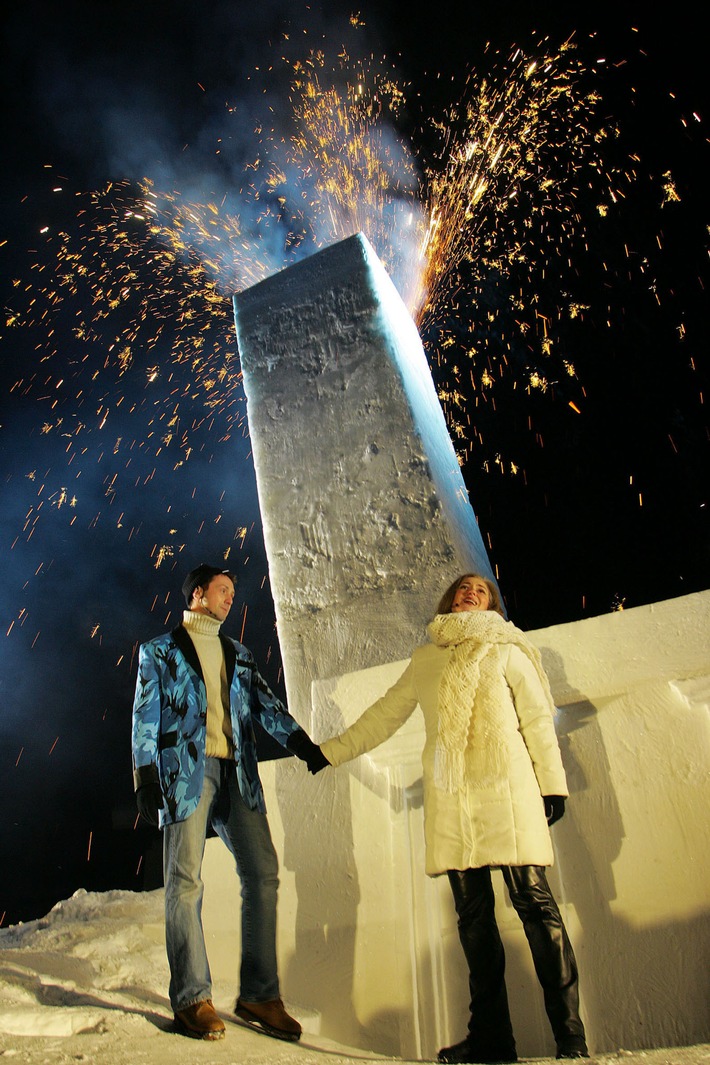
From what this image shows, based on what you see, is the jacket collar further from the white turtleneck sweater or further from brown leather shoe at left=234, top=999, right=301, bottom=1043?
brown leather shoe at left=234, top=999, right=301, bottom=1043

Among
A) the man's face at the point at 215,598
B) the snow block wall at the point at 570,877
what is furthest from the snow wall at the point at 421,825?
the man's face at the point at 215,598

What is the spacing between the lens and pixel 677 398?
13125mm

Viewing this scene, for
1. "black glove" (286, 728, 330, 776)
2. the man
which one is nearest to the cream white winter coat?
"black glove" (286, 728, 330, 776)

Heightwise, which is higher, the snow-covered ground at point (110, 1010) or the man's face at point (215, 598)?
the man's face at point (215, 598)

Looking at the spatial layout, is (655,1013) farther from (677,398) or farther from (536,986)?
(677,398)

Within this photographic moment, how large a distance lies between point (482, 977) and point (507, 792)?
1.48 ft

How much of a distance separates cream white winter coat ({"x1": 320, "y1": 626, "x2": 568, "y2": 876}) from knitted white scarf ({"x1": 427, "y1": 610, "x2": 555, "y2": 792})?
14 mm

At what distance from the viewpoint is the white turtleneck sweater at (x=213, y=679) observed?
2.21m

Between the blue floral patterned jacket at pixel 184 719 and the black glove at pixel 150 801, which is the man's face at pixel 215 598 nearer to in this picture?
the blue floral patterned jacket at pixel 184 719

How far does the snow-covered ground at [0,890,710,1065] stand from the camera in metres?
1.50

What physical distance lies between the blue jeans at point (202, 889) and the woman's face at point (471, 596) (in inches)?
36.9

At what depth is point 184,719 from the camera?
2184mm

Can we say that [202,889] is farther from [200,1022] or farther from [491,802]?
[491,802]

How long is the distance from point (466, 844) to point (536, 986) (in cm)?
Result: 56
